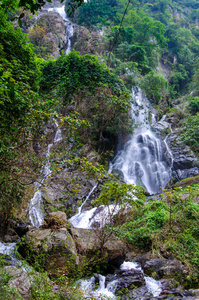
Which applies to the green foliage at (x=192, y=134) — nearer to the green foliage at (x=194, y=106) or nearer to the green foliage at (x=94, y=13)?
the green foliage at (x=194, y=106)

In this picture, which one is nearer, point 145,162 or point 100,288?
point 100,288

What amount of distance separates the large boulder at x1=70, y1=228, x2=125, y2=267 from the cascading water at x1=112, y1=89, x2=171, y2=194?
6.71 meters

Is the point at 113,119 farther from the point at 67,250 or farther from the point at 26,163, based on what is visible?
the point at 67,250

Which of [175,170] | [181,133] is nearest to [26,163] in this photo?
[175,170]

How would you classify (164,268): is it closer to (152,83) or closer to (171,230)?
(171,230)

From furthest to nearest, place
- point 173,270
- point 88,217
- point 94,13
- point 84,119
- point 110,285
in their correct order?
1. point 94,13
2. point 84,119
3. point 88,217
4. point 173,270
5. point 110,285

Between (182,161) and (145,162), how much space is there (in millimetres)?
2291

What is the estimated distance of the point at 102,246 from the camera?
4980 mm

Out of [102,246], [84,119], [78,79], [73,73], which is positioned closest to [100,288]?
[102,246]

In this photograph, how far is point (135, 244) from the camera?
242 inches

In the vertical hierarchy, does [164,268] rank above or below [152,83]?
below

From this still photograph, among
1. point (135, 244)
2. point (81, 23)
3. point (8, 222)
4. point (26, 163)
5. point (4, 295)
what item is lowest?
point (135, 244)

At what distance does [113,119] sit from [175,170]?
4.87 metres

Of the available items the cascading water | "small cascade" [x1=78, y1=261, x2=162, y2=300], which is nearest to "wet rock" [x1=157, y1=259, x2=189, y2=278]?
"small cascade" [x1=78, y1=261, x2=162, y2=300]
